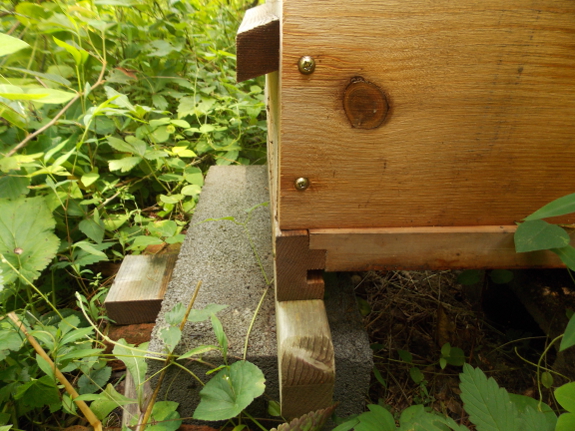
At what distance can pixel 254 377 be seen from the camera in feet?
3.10

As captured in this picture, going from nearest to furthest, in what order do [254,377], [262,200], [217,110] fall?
1. [254,377]
2. [262,200]
3. [217,110]

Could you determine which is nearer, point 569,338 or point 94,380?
point 569,338

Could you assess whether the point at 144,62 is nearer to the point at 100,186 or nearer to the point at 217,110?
the point at 217,110

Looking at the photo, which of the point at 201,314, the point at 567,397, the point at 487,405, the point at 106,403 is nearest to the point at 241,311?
the point at 201,314

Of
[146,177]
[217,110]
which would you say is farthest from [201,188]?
[217,110]

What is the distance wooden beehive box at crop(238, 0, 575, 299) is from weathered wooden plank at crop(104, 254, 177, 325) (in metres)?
0.71

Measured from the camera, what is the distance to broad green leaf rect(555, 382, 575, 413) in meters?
0.68

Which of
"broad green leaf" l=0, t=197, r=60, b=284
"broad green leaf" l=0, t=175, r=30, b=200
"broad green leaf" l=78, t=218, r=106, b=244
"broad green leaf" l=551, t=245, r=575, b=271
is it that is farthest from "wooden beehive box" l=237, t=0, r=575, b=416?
"broad green leaf" l=0, t=175, r=30, b=200

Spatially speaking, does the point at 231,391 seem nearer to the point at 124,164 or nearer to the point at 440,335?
the point at 440,335

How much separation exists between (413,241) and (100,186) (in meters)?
1.70

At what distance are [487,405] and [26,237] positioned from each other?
1.57 metres

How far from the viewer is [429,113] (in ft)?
2.75

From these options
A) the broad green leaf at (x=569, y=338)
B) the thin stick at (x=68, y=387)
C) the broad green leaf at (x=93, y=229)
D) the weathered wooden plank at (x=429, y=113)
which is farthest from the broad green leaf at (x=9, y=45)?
the broad green leaf at (x=569, y=338)

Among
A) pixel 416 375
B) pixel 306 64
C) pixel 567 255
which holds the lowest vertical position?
pixel 416 375
